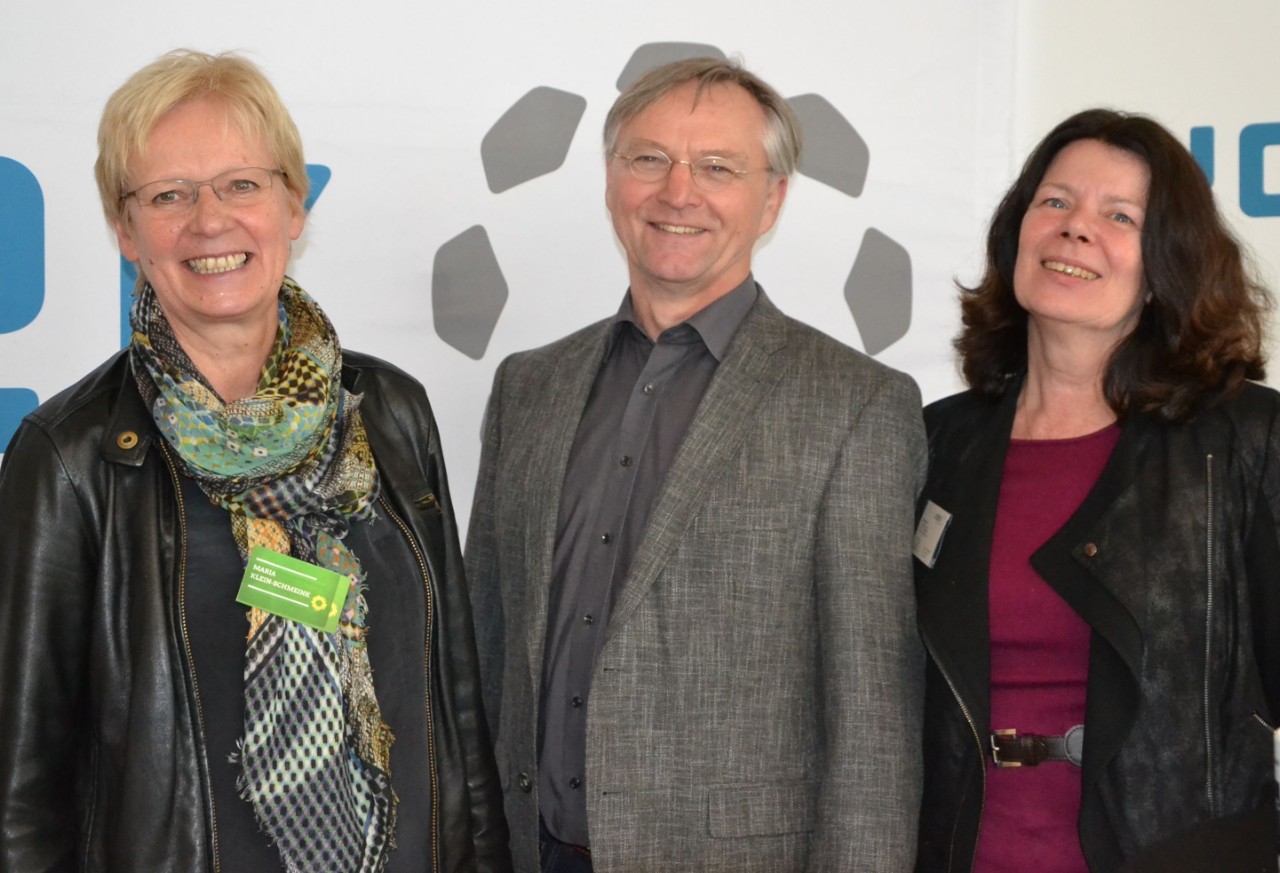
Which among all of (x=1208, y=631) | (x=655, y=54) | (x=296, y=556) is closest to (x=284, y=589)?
(x=296, y=556)

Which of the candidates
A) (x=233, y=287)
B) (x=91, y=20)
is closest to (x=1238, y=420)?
(x=233, y=287)

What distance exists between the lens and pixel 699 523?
2127 mm

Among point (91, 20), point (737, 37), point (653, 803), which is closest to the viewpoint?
point (653, 803)

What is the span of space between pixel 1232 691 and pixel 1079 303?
0.67m

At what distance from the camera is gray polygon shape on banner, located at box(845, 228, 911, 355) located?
3.17 metres

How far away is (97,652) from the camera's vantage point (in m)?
1.80

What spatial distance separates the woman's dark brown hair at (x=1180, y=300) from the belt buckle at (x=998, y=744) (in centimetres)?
58

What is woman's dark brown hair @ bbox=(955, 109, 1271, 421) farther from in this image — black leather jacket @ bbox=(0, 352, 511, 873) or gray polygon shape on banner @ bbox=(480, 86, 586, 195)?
black leather jacket @ bbox=(0, 352, 511, 873)

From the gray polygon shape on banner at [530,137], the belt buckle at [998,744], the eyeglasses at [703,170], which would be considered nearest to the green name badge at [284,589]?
the eyeglasses at [703,170]

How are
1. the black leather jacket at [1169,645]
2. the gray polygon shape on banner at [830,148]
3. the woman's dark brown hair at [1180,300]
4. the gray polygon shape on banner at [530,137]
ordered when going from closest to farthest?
the black leather jacket at [1169,645]
the woman's dark brown hair at [1180,300]
the gray polygon shape on banner at [530,137]
the gray polygon shape on banner at [830,148]

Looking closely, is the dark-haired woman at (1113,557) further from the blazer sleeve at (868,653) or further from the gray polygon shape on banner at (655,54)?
the gray polygon shape on banner at (655,54)

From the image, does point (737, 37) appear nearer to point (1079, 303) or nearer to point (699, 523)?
point (1079, 303)

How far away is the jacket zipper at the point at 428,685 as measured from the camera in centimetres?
204

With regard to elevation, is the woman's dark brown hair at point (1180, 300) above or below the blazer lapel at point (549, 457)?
above
